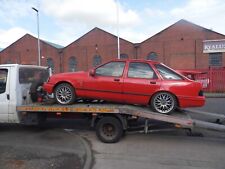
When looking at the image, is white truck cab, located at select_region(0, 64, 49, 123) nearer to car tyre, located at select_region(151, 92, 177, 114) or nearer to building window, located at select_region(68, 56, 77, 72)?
car tyre, located at select_region(151, 92, 177, 114)

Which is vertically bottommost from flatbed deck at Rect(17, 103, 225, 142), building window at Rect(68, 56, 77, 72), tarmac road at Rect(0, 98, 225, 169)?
tarmac road at Rect(0, 98, 225, 169)

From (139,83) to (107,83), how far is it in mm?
777

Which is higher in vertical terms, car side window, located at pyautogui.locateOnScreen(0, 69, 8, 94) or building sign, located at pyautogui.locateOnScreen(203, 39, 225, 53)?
building sign, located at pyautogui.locateOnScreen(203, 39, 225, 53)

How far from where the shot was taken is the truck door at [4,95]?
6.80 m

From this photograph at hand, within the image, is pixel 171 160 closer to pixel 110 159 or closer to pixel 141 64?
pixel 110 159

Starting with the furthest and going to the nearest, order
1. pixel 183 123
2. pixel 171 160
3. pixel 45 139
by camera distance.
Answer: pixel 45 139, pixel 183 123, pixel 171 160

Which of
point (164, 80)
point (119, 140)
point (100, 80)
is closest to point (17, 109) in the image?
point (100, 80)

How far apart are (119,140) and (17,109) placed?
268 centimetres

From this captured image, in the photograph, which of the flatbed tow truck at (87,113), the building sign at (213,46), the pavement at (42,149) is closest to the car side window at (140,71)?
the flatbed tow truck at (87,113)

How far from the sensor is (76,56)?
45219 millimetres

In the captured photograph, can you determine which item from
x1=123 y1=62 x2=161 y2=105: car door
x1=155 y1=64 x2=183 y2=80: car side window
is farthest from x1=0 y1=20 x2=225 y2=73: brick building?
x1=123 y1=62 x2=161 y2=105: car door

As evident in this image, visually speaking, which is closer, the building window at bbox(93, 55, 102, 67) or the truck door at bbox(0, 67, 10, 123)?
the truck door at bbox(0, 67, 10, 123)

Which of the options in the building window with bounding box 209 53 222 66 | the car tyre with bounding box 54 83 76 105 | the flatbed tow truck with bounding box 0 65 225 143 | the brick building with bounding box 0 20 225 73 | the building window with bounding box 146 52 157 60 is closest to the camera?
the flatbed tow truck with bounding box 0 65 225 143

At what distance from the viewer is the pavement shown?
490 centimetres
